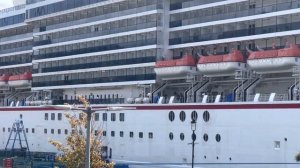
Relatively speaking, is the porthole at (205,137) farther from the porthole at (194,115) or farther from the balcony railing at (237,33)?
the balcony railing at (237,33)

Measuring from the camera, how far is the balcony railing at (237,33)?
2988 cm

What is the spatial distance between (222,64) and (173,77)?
4799 millimetres

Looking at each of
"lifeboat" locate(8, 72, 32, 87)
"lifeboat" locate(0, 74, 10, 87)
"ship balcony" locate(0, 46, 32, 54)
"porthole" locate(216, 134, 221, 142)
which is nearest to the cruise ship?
"porthole" locate(216, 134, 221, 142)

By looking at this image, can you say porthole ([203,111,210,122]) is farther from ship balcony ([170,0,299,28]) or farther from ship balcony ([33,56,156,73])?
ship balcony ([33,56,156,73])

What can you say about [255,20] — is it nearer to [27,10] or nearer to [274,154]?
[274,154]

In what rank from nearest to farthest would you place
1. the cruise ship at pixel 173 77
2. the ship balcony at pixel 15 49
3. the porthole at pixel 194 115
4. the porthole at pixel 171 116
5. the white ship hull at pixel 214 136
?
1. the white ship hull at pixel 214 136
2. the cruise ship at pixel 173 77
3. the porthole at pixel 194 115
4. the porthole at pixel 171 116
5. the ship balcony at pixel 15 49

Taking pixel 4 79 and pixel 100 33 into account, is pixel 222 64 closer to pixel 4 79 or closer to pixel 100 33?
pixel 100 33

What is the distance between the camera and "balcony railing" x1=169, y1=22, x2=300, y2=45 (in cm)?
2988

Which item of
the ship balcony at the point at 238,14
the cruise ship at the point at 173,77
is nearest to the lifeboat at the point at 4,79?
the cruise ship at the point at 173,77

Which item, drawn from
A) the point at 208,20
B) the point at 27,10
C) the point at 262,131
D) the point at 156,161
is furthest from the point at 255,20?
the point at 27,10

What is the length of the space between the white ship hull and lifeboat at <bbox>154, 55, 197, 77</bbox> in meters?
2.29

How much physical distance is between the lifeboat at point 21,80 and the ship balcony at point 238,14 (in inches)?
723

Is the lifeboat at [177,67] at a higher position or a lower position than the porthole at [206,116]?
higher

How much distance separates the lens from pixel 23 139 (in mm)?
48219
